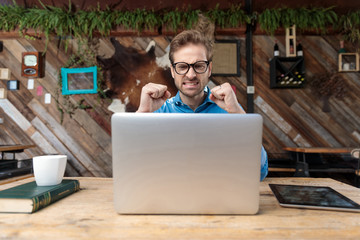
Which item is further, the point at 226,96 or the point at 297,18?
the point at 297,18

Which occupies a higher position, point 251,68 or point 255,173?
point 251,68

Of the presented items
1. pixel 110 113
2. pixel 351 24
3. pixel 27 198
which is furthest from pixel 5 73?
pixel 351 24

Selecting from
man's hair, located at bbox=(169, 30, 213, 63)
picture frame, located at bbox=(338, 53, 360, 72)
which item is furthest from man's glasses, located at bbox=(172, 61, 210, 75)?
picture frame, located at bbox=(338, 53, 360, 72)

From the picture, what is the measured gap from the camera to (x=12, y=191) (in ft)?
2.22

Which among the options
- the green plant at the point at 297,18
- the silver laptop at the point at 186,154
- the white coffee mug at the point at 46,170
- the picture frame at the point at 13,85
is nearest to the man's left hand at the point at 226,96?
the silver laptop at the point at 186,154

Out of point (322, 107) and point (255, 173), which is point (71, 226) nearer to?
point (255, 173)

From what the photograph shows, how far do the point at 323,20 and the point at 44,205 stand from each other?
3.50 metres

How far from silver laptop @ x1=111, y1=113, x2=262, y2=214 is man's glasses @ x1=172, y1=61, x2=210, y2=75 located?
2.65 ft

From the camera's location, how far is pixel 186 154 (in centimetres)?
56

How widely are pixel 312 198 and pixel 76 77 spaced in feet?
10.3

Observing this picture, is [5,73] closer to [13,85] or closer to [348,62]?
[13,85]

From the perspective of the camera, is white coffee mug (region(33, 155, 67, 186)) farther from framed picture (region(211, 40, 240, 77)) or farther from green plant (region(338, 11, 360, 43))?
green plant (region(338, 11, 360, 43))

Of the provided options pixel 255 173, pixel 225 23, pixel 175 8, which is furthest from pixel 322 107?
pixel 255 173

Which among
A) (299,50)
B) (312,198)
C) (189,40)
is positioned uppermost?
(299,50)
